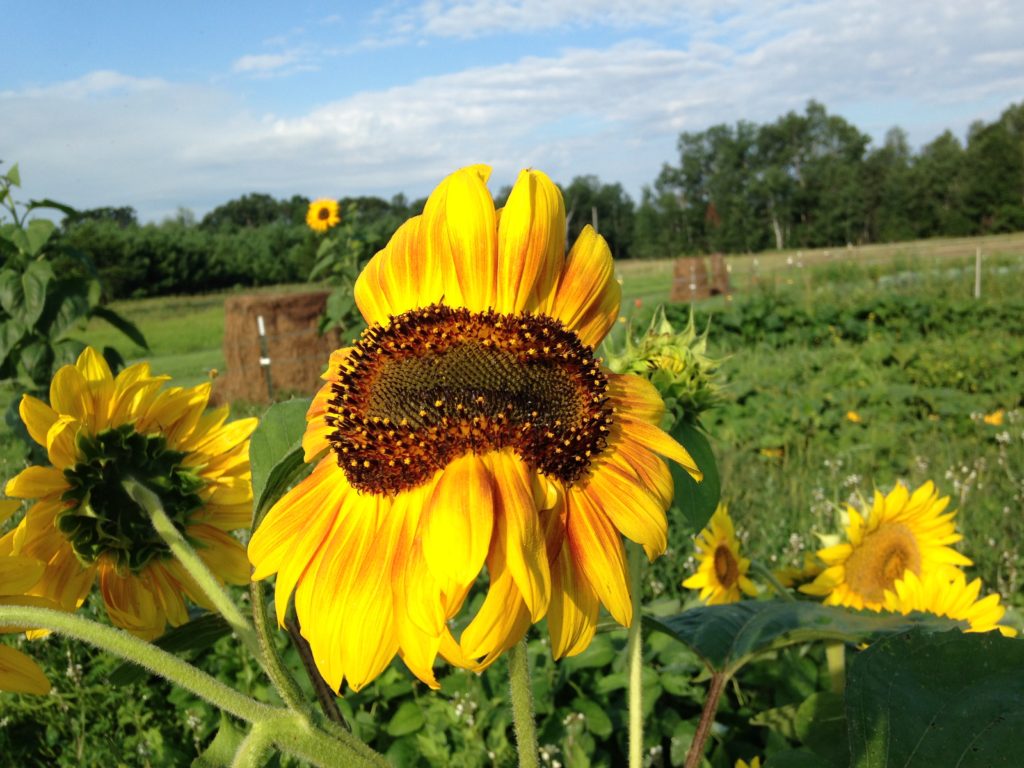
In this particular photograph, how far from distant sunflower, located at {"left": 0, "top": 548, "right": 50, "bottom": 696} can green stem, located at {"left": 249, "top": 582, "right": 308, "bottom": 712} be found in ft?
0.53

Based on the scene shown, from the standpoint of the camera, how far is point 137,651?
600 millimetres

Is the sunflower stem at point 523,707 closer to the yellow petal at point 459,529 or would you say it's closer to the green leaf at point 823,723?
the yellow petal at point 459,529

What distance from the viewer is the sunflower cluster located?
5.67 ft

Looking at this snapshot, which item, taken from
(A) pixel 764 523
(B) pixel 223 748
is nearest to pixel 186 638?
(B) pixel 223 748

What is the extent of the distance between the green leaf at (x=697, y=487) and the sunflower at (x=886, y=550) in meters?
0.81

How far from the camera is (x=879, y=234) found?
52.2 meters

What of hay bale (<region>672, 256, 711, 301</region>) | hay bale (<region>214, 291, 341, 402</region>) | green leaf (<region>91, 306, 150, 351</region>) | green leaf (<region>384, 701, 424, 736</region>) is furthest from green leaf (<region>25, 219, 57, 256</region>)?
hay bale (<region>672, 256, 711, 301</region>)

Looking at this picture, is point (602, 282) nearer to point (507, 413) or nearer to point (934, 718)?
point (507, 413)

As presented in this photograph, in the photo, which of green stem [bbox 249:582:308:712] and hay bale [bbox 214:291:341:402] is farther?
hay bale [bbox 214:291:341:402]

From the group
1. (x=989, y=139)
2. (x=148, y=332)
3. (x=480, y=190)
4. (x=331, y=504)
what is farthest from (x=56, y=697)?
(x=989, y=139)

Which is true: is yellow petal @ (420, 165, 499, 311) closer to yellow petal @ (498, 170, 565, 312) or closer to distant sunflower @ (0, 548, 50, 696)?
yellow petal @ (498, 170, 565, 312)

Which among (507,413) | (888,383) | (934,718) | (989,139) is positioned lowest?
(888,383)

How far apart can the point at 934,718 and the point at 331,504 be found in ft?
1.74

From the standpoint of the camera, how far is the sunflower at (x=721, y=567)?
1.84m
